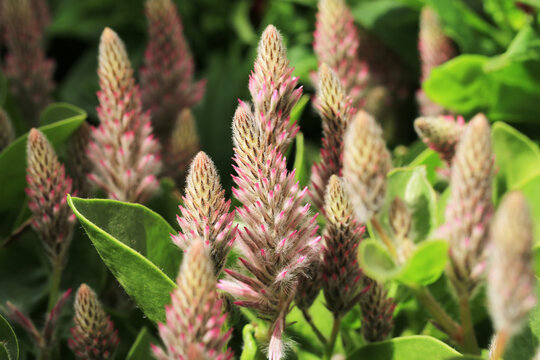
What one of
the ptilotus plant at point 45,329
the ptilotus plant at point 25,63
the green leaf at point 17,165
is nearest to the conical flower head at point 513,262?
the ptilotus plant at point 45,329

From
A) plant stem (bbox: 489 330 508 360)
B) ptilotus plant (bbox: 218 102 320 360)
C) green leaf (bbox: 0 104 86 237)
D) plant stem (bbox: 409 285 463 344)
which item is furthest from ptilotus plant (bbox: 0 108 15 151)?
plant stem (bbox: 489 330 508 360)

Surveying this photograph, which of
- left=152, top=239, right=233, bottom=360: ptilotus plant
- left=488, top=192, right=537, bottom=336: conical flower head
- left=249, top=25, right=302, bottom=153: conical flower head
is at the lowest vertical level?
left=152, top=239, right=233, bottom=360: ptilotus plant

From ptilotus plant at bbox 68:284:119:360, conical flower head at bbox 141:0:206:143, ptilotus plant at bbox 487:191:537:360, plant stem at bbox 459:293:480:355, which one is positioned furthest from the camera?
conical flower head at bbox 141:0:206:143

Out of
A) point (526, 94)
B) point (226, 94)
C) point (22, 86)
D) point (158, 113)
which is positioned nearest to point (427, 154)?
point (526, 94)

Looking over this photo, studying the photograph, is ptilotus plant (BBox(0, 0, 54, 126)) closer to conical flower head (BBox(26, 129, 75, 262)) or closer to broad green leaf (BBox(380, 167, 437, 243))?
conical flower head (BBox(26, 129, 75, 262))

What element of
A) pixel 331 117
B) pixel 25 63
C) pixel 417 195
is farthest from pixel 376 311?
pixel 25 63
